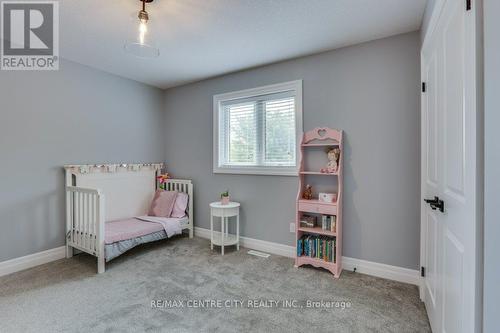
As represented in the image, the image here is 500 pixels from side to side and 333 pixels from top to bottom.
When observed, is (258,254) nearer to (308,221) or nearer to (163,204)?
(308,221)

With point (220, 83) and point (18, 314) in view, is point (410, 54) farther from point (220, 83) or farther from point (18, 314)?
point (18, 314)

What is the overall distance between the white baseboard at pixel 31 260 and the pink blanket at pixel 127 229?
1.93 ft

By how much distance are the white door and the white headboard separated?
340 centimetres

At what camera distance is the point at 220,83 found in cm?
355

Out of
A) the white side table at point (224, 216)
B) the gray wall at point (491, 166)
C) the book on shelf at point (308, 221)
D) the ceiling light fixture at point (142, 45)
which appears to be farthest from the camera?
the white side table at point (224, 216)

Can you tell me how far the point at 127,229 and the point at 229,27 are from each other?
2484 mm

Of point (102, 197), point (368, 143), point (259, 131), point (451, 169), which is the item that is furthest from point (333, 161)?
point (102, 197)

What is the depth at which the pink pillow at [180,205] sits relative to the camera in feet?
11.5

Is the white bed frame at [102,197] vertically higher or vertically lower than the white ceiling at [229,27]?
lower

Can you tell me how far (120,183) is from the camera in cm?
350

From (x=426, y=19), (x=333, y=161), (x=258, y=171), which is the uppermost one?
(x=426, y=19)

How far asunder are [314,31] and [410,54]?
0.93m

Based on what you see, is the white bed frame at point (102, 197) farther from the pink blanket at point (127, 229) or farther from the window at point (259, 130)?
the window at point (259, 130)

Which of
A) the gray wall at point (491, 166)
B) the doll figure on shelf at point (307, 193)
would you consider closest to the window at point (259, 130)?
the doll figure on shelf at point (307, 193)
